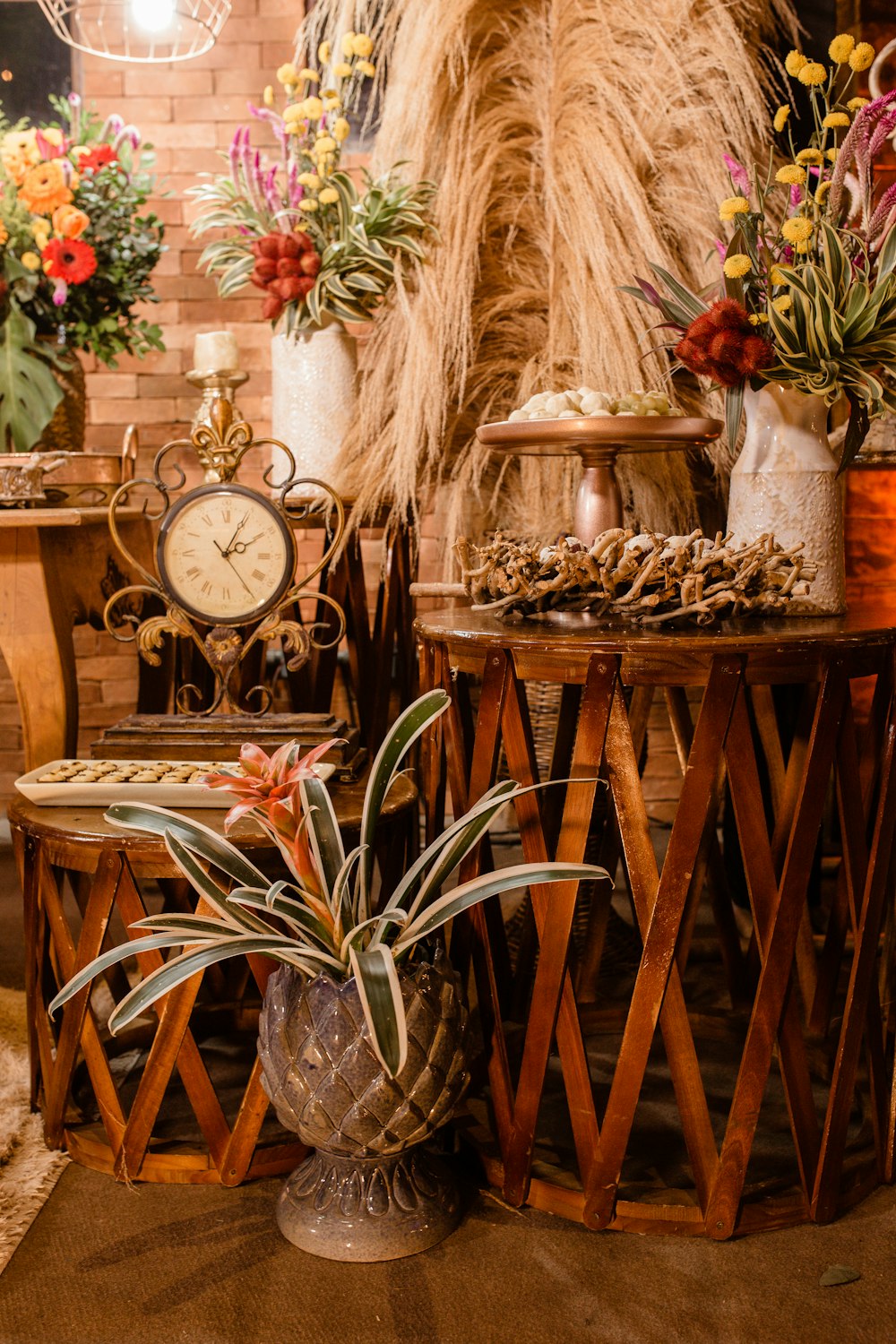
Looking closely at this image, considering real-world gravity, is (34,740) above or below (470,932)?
above

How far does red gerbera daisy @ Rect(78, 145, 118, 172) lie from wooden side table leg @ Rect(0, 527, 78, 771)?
101 cm

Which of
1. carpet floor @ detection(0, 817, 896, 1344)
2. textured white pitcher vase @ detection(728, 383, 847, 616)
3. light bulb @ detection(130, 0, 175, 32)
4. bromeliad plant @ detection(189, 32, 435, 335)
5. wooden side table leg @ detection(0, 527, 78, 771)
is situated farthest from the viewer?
light bulb @ detection(130, 0, 175, 32)

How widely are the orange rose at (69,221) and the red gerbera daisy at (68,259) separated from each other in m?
0.02

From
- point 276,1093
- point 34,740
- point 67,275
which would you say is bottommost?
point 276,1093

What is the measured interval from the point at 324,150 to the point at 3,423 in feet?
2.91

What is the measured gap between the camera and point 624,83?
2412mm

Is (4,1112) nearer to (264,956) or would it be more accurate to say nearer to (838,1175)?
(264,956)

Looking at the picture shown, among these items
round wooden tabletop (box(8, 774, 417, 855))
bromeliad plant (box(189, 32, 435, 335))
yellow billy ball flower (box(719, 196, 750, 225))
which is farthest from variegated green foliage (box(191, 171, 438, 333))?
round wooden tabletop (box(8, 774, 417, 855))

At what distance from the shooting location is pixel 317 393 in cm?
253

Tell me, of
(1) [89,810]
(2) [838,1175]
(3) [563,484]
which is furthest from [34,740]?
(2) [838,1175]

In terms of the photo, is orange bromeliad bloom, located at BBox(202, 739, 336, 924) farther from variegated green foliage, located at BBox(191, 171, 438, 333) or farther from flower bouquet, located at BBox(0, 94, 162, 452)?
flower bouquet, located at BBox(0, 94, 162, 452)

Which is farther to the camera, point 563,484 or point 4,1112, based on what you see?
Answer: point 563,484

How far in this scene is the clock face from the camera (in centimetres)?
183

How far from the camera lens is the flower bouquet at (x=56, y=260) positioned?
99.7 inches
